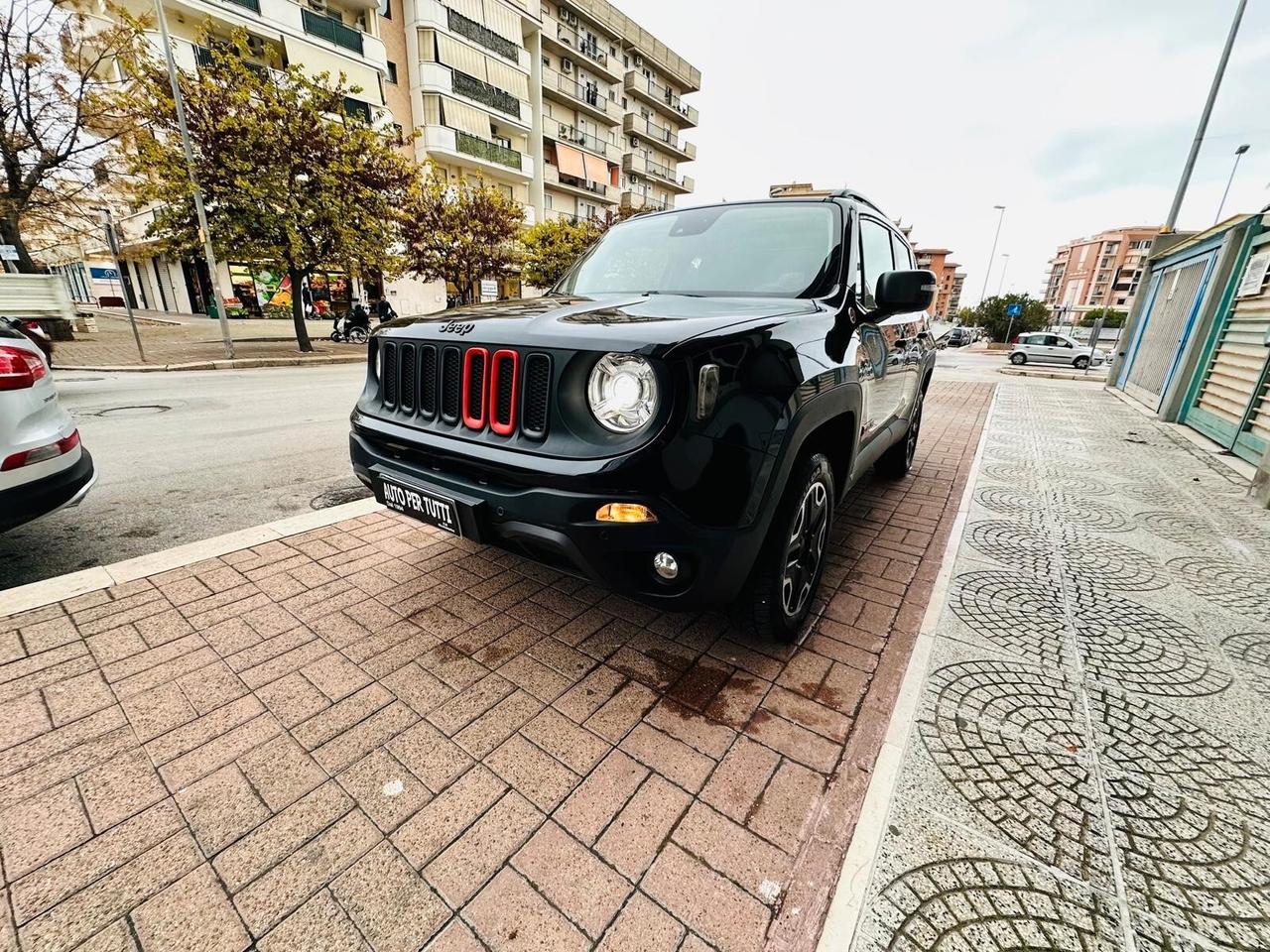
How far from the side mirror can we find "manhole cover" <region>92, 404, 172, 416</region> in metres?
7.81

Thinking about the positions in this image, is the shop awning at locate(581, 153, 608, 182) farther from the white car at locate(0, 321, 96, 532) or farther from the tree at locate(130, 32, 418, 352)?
the white car at locate(0, 321, 96, 532)

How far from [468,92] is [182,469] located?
95.1ft

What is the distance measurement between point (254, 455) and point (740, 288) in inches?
178

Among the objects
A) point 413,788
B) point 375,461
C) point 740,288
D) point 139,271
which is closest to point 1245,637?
point 740,288

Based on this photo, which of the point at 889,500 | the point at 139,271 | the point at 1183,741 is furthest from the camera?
the point at 139,271

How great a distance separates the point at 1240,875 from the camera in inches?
54.0

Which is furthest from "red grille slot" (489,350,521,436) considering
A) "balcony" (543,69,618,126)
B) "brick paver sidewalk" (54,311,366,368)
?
"balcony" (543,69,618,126)

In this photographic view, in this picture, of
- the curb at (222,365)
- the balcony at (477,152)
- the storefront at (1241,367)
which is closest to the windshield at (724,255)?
the storefront at (1241,367)

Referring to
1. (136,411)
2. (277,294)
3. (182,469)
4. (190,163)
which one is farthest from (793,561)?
(277,294)

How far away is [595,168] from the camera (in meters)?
34.8

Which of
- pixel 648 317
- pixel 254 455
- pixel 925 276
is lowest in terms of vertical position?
pixel 254 455

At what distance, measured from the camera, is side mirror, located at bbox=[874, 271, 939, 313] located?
7.98ft

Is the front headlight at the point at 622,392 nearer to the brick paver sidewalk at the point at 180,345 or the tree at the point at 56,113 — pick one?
the brick paver sidewalk at the point at 180,345

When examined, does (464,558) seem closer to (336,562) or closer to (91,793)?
(336,562)
